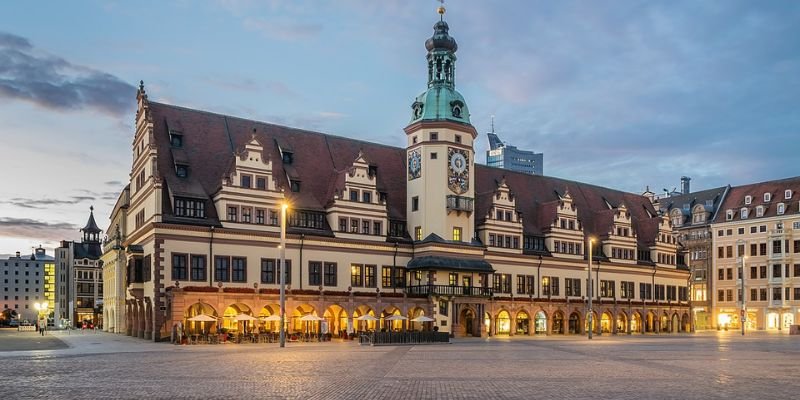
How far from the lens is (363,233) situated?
262 feet

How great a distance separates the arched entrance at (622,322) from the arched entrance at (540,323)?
1287 centimetres

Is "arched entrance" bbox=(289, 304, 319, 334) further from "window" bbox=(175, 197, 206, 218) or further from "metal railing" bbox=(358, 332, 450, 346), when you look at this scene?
"window" bbox=(175, 197, 206, 218)

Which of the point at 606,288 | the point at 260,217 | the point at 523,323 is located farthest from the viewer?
the point at 606,288

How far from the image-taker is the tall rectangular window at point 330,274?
77062 mm

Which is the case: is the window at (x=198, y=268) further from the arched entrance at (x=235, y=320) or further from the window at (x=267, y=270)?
the window at (x=267, y=270)

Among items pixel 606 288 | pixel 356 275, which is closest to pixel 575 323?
pixel 606 288

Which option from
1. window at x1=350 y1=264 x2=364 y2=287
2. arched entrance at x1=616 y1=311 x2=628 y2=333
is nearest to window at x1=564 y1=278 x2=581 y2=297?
arched entrance at x1=616 y1=311 x2=628 y2=333

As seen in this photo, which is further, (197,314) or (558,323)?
(558,323)

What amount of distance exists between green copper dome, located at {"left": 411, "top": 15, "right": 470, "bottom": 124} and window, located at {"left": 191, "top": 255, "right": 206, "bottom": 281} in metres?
27.2

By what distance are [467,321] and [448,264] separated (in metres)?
7.40

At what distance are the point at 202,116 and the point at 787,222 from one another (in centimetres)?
8589

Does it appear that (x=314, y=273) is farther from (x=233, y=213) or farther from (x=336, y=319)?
(x=233, y=213)

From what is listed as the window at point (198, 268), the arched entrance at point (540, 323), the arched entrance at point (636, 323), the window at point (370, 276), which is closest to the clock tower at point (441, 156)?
the window at point (370, 276)

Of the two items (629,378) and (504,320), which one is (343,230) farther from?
(629,378)
